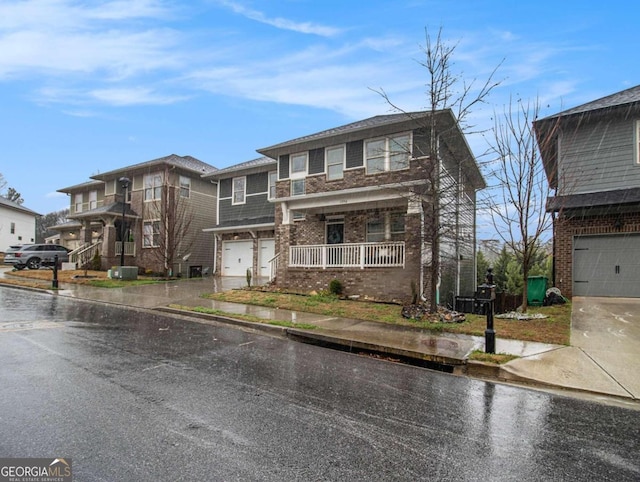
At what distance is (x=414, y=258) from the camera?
1249 centimetres

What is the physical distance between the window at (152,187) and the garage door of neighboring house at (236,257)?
5.77 metres

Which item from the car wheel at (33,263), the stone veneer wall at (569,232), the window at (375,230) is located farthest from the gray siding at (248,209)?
the stone veneer wall at (569,232)

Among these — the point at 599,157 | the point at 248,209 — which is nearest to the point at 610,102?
the point at 599,157

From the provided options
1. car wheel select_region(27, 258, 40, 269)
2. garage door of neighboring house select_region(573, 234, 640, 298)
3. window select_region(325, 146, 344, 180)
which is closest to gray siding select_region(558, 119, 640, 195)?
garage door of neighboring house select_region(573, 234, 640, 298)

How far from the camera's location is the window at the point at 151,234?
23312 mm

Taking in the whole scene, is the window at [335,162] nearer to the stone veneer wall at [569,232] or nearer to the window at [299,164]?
the window at [299,164]

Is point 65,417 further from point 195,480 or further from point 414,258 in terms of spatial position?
point 414,258

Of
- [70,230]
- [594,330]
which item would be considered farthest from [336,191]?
[70,230]

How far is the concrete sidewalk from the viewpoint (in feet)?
17.7

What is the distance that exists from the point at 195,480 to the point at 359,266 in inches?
440

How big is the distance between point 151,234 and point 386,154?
17.1 metres

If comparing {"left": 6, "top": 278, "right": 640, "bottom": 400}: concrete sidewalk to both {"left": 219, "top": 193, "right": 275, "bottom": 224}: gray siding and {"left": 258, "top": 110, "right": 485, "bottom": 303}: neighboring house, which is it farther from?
{"left": 219, "top": 193, "right": 275, "bottom": 224}: gray siding

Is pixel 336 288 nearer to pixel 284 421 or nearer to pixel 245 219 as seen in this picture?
pixel 245 219

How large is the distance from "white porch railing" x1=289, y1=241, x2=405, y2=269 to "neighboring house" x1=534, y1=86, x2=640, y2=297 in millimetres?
5436
